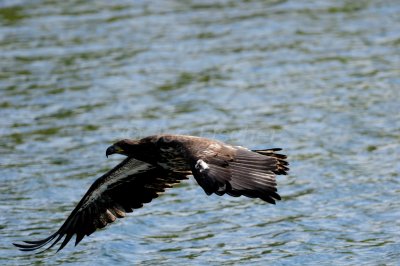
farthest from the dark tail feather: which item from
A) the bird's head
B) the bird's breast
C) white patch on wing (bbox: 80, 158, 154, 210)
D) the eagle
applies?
white patch on wing (bbox: 80, 158, 154, 210)

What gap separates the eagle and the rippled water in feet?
2.06

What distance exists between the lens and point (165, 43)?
59.1 feet

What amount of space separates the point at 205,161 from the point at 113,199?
6.24 feet

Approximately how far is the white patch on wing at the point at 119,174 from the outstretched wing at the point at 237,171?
4.32ft

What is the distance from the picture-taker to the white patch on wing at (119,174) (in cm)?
1024

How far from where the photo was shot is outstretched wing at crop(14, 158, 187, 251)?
10.3m

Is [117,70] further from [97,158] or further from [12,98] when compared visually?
[97,158]

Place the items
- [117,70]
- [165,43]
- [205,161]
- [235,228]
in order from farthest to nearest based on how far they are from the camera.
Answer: [165,43] < [117,70] < [235,228] < [205,161]

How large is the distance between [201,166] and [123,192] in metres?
1.90

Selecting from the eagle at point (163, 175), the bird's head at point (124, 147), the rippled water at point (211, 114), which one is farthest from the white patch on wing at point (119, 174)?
the rippled water at point (211, 114)

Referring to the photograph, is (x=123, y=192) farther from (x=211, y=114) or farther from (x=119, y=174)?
(x=211, y=114)

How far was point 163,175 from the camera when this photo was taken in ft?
34.2

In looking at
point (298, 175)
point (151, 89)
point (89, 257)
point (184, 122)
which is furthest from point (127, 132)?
point (89, 257)

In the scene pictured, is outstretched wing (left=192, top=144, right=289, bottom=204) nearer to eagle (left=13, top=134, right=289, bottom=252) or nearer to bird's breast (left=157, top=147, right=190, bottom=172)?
eagle (left=13, top=134, right=289, bottom=252)
